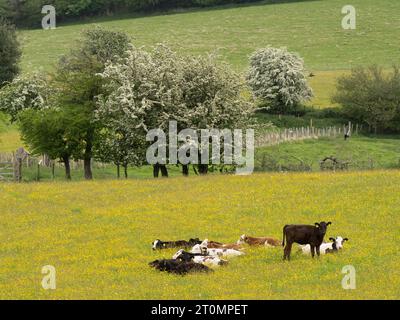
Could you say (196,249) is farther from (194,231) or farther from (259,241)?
(194,231)

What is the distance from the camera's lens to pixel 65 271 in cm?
2605

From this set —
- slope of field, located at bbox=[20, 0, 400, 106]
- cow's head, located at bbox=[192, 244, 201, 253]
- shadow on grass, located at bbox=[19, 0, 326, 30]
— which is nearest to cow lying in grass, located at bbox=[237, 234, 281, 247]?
cow's head, located at bbox=[192, 244, 201, 253]

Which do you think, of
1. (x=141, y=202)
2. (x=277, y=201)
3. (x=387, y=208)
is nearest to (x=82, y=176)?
(x=141, y=202)

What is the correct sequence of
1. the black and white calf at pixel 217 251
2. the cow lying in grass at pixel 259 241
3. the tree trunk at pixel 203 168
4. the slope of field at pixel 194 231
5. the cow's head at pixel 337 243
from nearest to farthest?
the slope of field at pixel 194 231
the black and white calf at pixel 217 251
the cow's head at pixel 337 243
the cow lying in grass at pixel 259 241
the tree trunk at pixel 203 168

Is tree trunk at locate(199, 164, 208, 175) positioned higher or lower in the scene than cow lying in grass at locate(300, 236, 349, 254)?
lower

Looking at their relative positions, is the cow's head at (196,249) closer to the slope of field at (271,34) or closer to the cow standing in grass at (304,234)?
the cow standing in grass at (304,234)

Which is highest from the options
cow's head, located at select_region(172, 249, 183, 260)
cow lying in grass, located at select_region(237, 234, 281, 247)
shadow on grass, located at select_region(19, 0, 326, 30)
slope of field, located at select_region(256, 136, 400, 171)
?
shadow on grass, located at select_region(19, 0, 326, 30)

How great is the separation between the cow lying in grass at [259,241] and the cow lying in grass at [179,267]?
3.57m

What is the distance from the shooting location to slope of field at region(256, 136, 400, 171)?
71750mm

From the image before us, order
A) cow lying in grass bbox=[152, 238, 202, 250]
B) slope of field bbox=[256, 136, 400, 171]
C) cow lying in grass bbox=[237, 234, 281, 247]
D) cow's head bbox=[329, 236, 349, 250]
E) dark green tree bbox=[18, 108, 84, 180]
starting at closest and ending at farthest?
cow's head bbox=[329, 236, 349, 250], cow lying in grass bbox=[237, 234, 281, 247], cow lying in grass bbox=[152, 238, 202, 250], dark green tree bbox=[18, 108, 84, 180], slope of field bbox=[256, 136, 400, 171]

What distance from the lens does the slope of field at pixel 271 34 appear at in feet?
419

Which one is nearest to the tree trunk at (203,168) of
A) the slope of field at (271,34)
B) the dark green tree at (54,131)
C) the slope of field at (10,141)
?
the dark green tree at (54,131)

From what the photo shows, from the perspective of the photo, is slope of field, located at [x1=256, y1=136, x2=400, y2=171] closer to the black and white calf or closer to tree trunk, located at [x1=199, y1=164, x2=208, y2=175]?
tree trunk, located at [x1=199, y1=164, x2=208, y2=175]

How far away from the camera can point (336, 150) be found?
76.8 m
